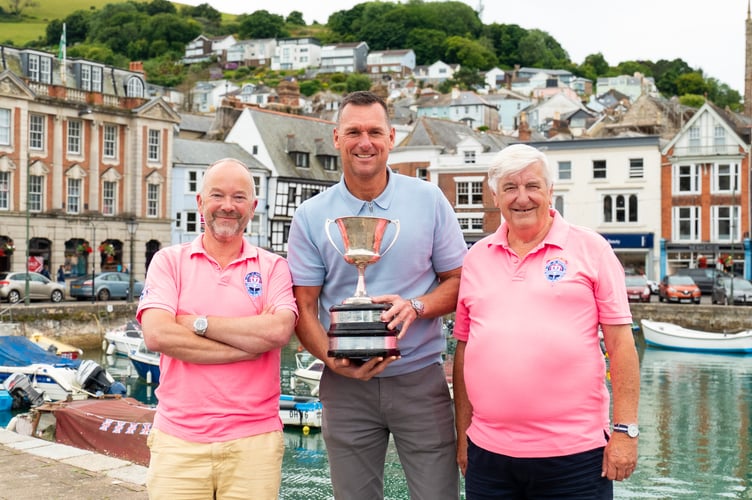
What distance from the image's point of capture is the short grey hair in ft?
14.1

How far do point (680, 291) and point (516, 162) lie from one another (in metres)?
39.1

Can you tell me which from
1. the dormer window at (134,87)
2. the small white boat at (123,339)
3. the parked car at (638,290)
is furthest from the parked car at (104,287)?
the parked car at (638,290)

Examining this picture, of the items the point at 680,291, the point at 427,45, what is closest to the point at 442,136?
the point at 680,291

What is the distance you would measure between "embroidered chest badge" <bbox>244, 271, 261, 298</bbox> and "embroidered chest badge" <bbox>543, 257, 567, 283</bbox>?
146cm

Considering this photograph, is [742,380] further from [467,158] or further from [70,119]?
[70,119]

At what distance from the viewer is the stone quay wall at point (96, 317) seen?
32219mm

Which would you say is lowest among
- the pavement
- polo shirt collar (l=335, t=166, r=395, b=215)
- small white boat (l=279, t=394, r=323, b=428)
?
small white boat (l=279, t=394, r=323, b=428)

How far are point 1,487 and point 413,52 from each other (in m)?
180

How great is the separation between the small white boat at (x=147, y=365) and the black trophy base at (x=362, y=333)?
22.5m

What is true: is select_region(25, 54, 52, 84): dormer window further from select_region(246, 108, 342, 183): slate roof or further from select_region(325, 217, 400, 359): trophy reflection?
select_region(325, 217, 400, 359): trophy reflection

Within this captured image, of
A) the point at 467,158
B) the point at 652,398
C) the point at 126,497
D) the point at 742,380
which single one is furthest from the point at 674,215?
the point at 126,497

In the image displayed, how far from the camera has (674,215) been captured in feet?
166

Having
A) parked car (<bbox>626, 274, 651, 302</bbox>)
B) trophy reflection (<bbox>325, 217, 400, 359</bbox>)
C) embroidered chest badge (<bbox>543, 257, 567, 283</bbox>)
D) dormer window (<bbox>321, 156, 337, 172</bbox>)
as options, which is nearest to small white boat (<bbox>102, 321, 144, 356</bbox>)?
parked car (<bbox>626, 274, 651, 302</bbox>)

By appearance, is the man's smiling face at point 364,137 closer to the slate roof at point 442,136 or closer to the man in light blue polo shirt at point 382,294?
the man in light blue polo shirt at point 382,294
